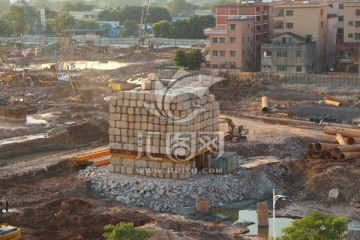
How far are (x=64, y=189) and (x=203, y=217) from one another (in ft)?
16.6

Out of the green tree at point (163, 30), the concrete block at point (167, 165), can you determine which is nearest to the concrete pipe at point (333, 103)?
the concrete block at point (167, 165)

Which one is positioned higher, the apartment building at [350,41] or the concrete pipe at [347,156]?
the apartment building at [350,41]

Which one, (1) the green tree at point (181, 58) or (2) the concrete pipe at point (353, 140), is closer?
(2) the concrete pipe at point (353, 140)

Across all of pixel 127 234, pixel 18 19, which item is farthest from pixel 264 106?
pixel 18 19

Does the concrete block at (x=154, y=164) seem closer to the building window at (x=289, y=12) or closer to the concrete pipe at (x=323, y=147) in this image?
the concrete pipe at (x=323, y=147)

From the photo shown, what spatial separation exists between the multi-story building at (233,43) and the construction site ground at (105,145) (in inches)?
176

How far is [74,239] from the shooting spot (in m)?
18.0

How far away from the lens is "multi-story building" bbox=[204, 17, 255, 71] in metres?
51.1

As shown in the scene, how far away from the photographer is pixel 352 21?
5103 cm

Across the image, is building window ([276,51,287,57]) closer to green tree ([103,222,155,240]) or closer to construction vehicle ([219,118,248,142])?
construction vehicle ([219,118,248,142])

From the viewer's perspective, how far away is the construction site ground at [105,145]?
19.7m

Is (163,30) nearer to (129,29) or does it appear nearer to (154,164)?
(129,29)

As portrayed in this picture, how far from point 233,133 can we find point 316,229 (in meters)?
15.8

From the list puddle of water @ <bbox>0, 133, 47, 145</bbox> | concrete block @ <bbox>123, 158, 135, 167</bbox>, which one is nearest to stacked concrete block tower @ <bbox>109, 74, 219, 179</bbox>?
concrete block @ <bbox>123, 158, 135, 167</bbox>
